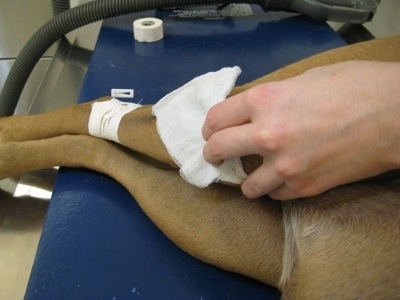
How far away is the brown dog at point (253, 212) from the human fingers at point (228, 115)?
103mm

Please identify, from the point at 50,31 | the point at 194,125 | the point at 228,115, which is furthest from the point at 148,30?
the point at 228,115

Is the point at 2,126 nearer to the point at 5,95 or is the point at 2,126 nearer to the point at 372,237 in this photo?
the point at 5,95

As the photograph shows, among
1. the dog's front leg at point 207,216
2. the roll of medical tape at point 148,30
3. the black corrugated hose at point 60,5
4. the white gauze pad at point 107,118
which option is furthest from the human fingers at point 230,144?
the black corrugated hose at point 60,5

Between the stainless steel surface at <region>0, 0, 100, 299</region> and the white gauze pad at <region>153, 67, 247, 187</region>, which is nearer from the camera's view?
the white gauze pad at <region>153, 67, 247, 187</region>

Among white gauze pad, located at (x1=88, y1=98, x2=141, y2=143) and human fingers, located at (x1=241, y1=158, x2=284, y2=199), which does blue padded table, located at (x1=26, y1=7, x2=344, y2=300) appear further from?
human fingers, located at (x1=241, y1=158, x2=284, y2=199)

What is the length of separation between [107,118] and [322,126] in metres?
0.50

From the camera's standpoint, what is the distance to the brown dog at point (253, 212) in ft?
2.04

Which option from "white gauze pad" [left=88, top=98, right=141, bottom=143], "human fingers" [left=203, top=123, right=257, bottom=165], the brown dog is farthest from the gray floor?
"human fingers" [left=203, top=123, right=257, bottom=165]

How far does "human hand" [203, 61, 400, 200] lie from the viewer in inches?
20.8

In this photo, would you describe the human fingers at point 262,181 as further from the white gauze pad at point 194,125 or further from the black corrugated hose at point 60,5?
the black corrugated hose at point 60,5

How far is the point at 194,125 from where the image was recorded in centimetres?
71

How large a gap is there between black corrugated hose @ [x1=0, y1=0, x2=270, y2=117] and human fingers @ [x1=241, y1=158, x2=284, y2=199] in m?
0.91

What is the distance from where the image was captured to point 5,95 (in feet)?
4.33

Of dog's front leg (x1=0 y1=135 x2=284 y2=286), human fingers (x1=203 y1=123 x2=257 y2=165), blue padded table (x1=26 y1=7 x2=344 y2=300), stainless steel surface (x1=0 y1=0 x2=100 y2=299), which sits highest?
human fingers (x1=203 y1=123 x2=257 y2=165)
